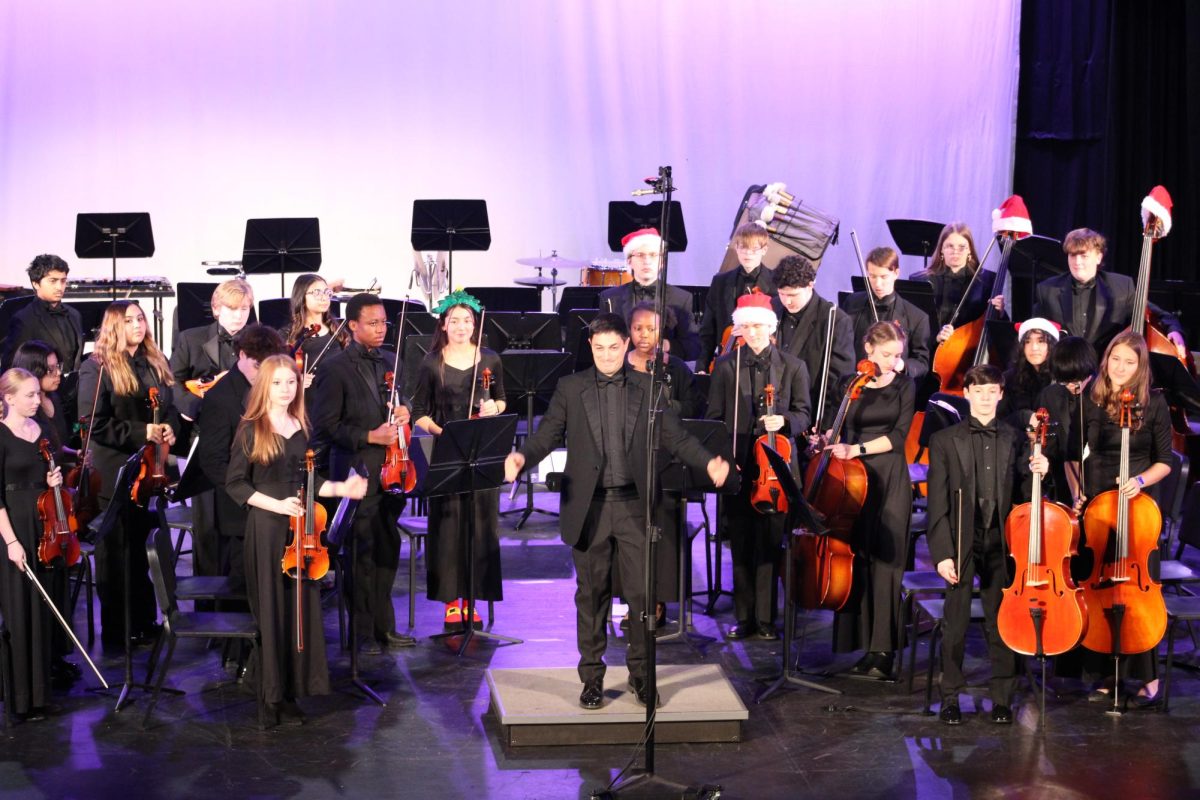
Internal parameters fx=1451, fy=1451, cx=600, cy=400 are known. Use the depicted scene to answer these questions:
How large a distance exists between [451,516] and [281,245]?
13.3ft

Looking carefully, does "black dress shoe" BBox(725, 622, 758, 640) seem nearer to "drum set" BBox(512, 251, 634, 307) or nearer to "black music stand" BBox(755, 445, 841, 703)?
"black music stand" BBox(755, 445, 841, 703)

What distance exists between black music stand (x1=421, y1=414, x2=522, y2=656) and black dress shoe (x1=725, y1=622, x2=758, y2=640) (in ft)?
4.01

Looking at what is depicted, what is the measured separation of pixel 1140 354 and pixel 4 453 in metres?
4.36

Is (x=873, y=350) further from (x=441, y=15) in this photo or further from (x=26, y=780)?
(x=441, y=15)

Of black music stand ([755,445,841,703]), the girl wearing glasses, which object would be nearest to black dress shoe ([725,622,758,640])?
black music stand ([755,445,841,703])

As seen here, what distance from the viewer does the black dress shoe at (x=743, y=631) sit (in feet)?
21.7

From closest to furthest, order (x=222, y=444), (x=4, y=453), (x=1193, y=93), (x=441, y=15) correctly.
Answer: (x=4, y=453)
(x=222, y=444)
(x=1193, y=93)
(x=441, y=15)

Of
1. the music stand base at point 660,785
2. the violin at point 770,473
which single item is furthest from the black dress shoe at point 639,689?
the violin at point 770,473

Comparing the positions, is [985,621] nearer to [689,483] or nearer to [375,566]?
[689,483]

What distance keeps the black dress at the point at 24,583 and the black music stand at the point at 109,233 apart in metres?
4.71

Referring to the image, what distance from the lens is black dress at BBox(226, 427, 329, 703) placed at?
5340 millimetres

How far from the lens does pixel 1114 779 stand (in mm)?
4984

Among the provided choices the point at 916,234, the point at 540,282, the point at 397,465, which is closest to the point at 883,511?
the point at 397,465

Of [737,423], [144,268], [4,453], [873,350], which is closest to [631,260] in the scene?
[737,423]
